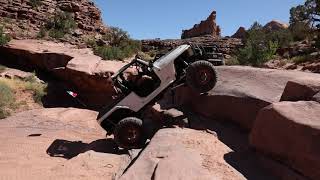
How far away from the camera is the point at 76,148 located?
32.2ft

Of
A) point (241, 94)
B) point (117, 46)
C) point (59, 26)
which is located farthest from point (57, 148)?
point (59, 26)

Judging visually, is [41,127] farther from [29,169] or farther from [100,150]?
[29,169]

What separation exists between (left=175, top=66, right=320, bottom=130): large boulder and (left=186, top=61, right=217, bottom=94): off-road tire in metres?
0.21

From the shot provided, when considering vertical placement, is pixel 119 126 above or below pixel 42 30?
below

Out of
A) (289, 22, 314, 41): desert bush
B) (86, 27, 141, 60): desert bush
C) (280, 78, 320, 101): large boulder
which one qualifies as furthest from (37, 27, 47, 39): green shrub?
(280, 78, 320, 101): large boulder

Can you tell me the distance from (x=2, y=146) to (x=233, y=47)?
62.7 feet

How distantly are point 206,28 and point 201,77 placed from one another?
3554 cm

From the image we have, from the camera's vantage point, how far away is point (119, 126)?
29.8 feet

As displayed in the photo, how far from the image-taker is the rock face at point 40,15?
24.0 meters

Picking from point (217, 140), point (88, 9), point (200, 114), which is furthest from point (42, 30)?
point (217, 140)

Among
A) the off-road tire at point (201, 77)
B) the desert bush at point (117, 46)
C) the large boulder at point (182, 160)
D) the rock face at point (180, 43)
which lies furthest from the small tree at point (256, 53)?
the large boulder at point (182, 160)

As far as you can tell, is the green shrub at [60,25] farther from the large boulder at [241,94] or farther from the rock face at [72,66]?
the large boulder at [241,94]

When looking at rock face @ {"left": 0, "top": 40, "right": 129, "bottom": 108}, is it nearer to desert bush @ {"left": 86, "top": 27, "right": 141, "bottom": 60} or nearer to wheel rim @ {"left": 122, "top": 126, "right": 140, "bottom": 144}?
desert bush @ {"left": 86, "top": 27, "right": 141, "bottom": 60}

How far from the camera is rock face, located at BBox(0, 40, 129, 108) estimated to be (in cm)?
1567
